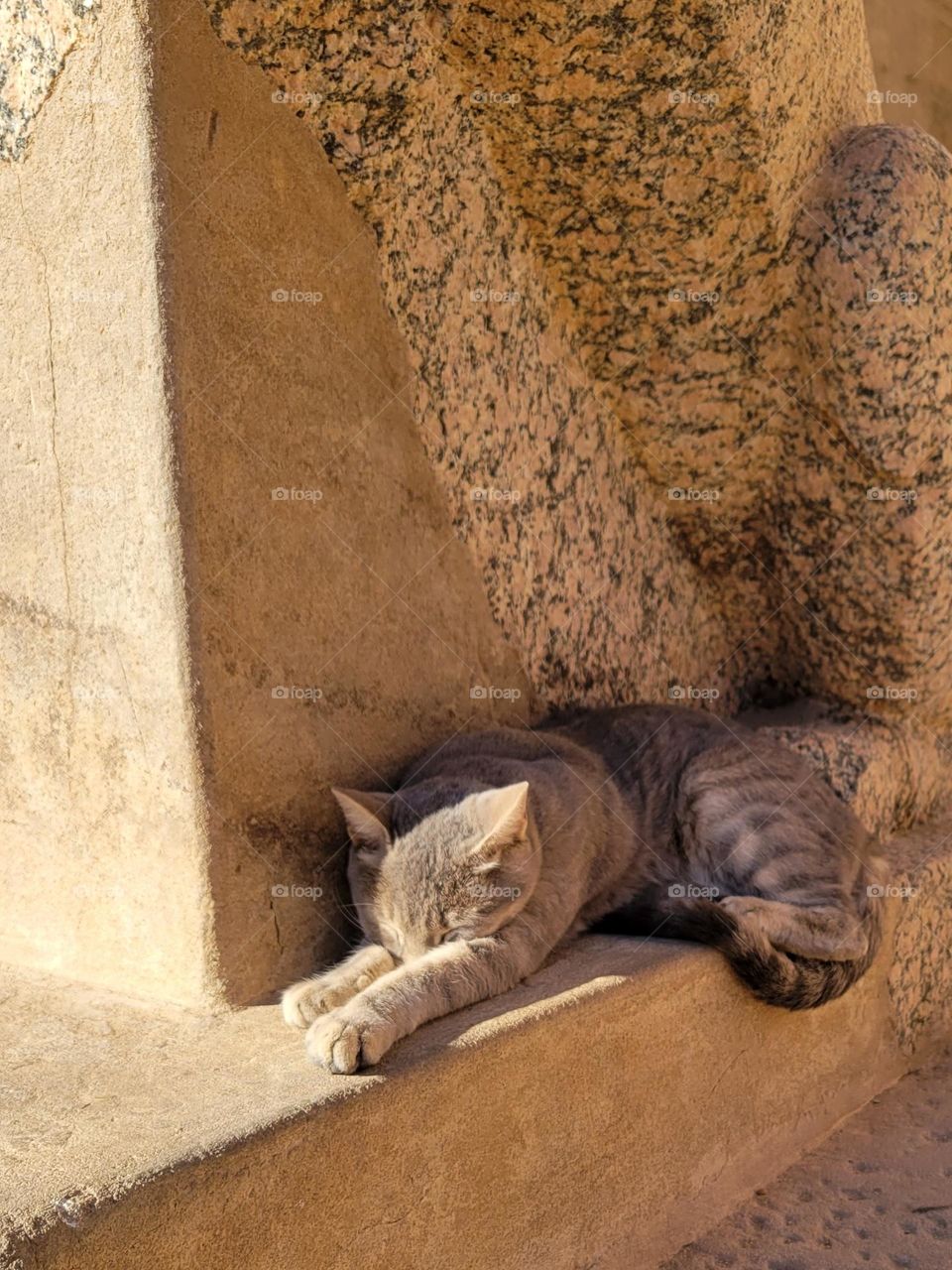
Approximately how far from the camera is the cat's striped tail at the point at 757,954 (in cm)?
258

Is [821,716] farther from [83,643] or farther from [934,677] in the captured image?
[83,643]

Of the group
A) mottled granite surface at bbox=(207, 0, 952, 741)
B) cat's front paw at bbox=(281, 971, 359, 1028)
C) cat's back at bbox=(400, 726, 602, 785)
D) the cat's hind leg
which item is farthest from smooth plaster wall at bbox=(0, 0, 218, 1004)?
the cat's hind leg

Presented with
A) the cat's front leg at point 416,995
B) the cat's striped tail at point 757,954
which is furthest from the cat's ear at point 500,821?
the cat's striped tail at point 757,954

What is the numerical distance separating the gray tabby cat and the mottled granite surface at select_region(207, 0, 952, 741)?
33 centimetres

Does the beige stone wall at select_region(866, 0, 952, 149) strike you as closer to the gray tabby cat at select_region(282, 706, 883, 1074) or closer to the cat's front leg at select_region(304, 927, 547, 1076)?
the gray tabby cat at select_region(282, 706, 883, 1074)

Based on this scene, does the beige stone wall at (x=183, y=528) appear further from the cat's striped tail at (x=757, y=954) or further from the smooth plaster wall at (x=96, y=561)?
the cat's striped tail at (x=757, y=954)

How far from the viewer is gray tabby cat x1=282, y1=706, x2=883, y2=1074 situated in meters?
2.29

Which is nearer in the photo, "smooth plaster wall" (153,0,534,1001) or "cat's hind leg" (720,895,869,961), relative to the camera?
"smooth plaster wall" (153,0,534,1001)

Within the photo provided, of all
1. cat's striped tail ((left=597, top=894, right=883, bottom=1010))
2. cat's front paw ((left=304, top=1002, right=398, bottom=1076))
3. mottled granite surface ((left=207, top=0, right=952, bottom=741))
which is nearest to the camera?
cat's front paw ((left=304, top=1002, right=398, bottom=1076))

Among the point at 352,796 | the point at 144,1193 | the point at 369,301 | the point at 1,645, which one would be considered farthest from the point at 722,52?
the point at 144,1193

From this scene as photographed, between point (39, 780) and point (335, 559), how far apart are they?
708 millimetres

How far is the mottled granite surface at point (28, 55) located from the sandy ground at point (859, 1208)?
7.97 ft

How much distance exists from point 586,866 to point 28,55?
190 centimetres

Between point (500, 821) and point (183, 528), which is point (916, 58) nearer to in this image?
point (500, 821)
